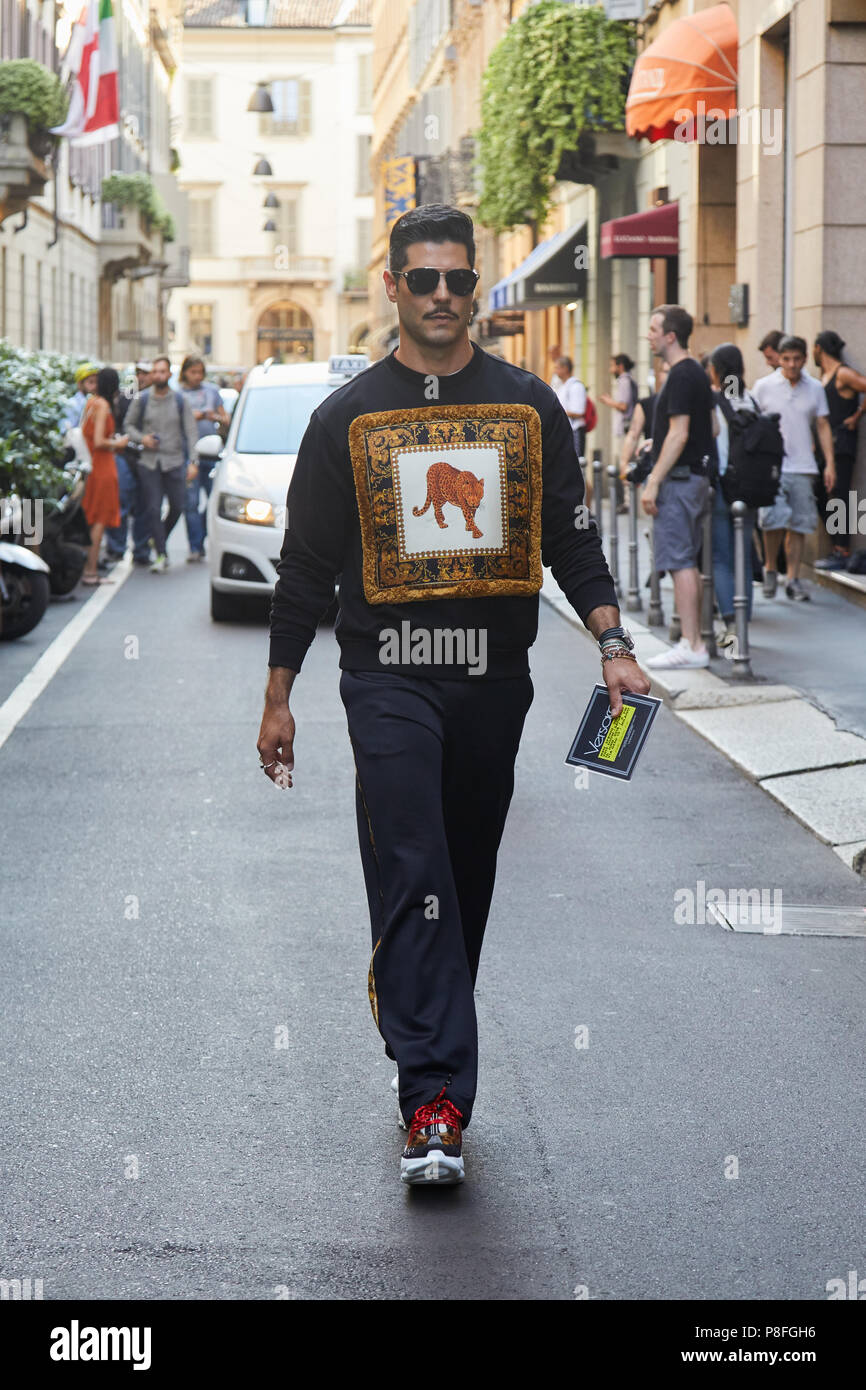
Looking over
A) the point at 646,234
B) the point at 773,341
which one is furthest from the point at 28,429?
the point at 646,234

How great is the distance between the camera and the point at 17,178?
1323 inches

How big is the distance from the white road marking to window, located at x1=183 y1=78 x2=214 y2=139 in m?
83.9

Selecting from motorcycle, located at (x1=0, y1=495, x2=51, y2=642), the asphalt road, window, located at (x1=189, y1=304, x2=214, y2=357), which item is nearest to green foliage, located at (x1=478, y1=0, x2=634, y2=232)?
motorcycle, located at (x1=0, y1=495, x2=51, y2=642)

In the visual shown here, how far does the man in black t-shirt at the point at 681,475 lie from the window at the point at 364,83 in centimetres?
9078

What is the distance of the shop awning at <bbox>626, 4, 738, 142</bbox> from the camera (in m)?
19.5

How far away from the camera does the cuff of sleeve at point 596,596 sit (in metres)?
4.50

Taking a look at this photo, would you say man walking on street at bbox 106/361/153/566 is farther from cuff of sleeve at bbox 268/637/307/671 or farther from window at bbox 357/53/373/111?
window at bbox 357/53/373/111

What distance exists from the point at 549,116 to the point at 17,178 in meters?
11.0

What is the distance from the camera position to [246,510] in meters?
14.6

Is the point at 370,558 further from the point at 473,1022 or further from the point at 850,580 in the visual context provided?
the point at 850,580

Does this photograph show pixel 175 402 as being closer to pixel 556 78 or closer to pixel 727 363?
pixel 727 363

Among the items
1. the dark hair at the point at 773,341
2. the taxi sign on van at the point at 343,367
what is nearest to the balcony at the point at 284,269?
the taxi sign on van at the point at 343,367


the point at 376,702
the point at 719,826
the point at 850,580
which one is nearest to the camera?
the point at 376,702
